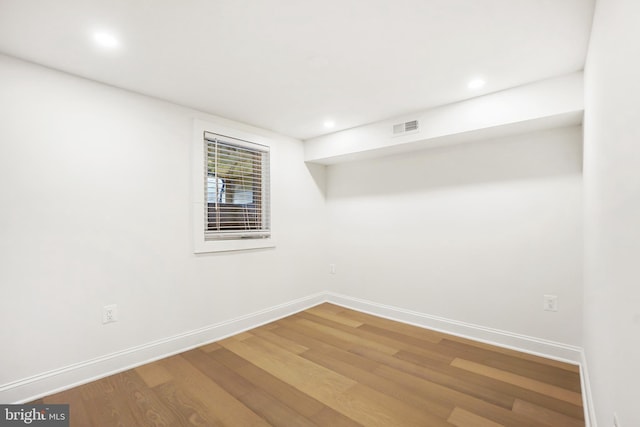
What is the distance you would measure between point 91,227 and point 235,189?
1.37 metres

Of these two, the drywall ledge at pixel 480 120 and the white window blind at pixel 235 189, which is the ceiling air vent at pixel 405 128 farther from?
the white window blind at pixel 235 189

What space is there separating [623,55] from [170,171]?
300 centimetres

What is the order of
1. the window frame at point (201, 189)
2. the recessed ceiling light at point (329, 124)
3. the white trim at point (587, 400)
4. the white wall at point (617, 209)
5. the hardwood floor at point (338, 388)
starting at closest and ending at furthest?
the white wall at point (617, 209)
the white trim at point (587, 400)
the hardwood floor at point (338, 388)
the window frame at point (201, 189)
the recessed ceiling light at point (329, 124)

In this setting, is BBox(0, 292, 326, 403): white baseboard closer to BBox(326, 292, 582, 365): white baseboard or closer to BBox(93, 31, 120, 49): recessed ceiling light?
BBox(326, 292, 582, 365): white baseboard

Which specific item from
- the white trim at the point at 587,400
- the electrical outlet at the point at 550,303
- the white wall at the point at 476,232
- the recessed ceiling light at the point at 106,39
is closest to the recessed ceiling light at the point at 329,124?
the white wall at the point at 476,232

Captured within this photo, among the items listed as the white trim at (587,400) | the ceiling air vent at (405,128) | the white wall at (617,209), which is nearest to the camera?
the white wall at (617,209)

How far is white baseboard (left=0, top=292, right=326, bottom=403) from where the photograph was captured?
1.99 meters

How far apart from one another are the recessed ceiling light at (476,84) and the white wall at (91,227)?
2508 millimetres

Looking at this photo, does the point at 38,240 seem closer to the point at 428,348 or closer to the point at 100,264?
the point at 100,264

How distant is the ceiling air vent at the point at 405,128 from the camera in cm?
302

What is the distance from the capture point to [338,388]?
2.16 metres

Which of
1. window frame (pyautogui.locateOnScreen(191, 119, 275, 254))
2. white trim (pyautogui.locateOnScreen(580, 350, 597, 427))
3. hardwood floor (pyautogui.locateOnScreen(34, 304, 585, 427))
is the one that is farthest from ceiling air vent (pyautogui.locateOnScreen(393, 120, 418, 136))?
white trim (pyautogui.locateOnScreen(580, 350, 597, 427))

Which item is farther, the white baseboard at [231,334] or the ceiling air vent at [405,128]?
the ceiling air vent at [405,128]

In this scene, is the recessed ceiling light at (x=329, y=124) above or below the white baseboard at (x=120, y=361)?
above
